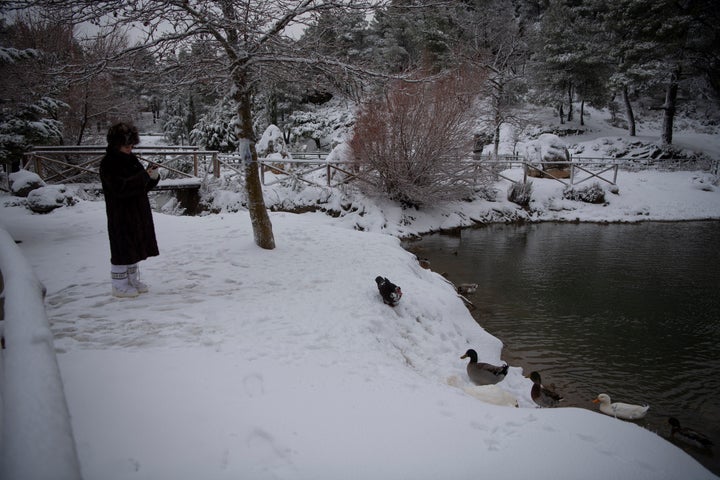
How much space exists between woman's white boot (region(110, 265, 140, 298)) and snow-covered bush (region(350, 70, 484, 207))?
395 inches

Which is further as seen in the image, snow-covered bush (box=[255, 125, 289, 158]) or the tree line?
snow-covered bush (box=[255, 125, 289, 158])

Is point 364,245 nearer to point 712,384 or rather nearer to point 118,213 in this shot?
point 118,213

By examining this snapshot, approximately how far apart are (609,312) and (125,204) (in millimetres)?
7951

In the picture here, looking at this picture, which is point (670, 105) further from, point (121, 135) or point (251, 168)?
point (121, 135)

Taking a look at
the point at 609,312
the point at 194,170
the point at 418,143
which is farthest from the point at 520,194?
the point at 194,170

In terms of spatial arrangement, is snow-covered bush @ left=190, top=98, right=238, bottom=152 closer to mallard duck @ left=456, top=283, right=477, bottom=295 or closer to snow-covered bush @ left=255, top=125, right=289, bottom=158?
snow-covered bush @ left=255, top=125, right=289, bottom=158

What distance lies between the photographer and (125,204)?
13.8 feet

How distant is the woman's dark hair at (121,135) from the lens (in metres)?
4.04

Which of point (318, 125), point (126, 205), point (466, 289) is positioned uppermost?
point (318, 125)

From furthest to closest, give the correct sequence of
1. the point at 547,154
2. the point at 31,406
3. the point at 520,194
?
the point at 547,154, the point at 520,194, the point at 31,406

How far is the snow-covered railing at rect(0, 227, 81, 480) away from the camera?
32.2 inches

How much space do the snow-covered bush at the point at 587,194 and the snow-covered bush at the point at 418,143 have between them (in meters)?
6.69

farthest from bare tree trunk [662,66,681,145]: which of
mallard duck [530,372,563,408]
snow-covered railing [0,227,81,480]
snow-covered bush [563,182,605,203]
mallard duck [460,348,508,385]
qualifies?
snow-covered railing [0,227,81,480]

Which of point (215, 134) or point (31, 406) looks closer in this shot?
point (31, 406)
